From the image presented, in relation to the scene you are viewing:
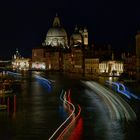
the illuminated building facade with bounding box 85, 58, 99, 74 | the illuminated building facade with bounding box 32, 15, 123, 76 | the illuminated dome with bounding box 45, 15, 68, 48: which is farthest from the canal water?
the illuminated dome with bounding box 45, 15, 68, 48

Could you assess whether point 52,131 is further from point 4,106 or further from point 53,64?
point 53,64

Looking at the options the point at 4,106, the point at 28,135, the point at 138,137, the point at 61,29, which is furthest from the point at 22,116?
the point at 61,29

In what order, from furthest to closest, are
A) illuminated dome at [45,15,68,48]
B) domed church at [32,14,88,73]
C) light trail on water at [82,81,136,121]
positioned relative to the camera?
illuminated dome at [45,15,68,48]
domed church at [32,14,88,73]
light trail on water at [82,81,136,121]

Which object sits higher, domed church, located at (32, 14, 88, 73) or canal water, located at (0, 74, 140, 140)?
domed church, located at (32, 14, 88, 73)

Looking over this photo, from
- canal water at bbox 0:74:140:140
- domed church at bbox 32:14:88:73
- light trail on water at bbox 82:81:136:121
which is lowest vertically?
canal water at bbox 0:74:140:140

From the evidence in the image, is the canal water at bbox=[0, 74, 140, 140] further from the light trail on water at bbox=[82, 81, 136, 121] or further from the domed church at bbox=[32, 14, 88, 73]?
the domed church at bbox=[32, 14, 88, 73]

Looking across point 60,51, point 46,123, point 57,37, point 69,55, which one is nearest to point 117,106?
point 46,123

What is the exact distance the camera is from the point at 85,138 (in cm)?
2412

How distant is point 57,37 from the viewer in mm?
186125

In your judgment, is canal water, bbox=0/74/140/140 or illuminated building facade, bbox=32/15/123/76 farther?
illuminated building facade, bbox=32/15/123/76

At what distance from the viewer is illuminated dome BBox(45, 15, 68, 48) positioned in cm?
18595

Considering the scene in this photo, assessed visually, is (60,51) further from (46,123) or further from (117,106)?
(46,123)

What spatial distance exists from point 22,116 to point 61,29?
6270 inches

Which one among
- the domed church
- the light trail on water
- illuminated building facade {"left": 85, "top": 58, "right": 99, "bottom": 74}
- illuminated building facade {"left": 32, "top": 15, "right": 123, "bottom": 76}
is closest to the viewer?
the light trail on water
